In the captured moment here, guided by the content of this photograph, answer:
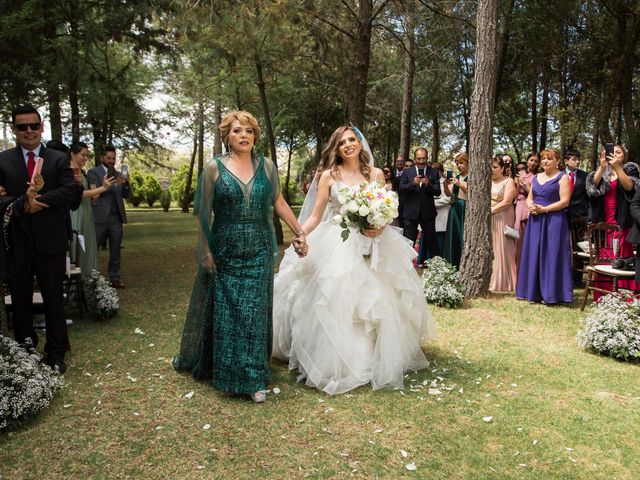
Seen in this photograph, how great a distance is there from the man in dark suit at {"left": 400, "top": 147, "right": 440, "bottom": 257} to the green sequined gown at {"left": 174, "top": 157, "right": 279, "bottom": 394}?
21.3ft

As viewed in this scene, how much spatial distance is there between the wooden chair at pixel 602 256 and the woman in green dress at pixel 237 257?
467 cm

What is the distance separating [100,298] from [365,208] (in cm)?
408

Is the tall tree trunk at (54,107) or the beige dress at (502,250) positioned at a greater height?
the tall tree trunk at (54,107)

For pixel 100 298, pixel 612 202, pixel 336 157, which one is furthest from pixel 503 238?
pixel 100 298

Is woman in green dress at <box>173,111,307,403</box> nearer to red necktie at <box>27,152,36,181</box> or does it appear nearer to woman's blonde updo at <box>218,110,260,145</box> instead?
woman's blonde updo at <box>218,110,260,145</box>

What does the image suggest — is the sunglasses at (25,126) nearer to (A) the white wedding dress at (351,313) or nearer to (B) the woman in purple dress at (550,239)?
(A) the white wedding dress at (351,313)

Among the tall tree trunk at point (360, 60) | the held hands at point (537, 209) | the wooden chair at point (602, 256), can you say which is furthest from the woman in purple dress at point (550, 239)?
the tall tree trunk at point (360, 60)

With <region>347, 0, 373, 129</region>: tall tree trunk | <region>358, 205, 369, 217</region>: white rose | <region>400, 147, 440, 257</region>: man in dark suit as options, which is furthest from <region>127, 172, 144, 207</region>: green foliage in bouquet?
<region>358, 205, 369, 217</region>: white rose

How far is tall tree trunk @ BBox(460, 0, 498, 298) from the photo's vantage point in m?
8.44

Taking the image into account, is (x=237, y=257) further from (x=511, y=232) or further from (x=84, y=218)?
(x=511, y=232)

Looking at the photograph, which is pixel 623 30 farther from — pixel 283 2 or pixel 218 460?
pixel 218 460

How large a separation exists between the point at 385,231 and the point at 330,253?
2.03 ft

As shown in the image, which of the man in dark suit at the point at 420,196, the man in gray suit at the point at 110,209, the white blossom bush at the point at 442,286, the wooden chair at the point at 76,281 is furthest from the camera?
the man in dark suit at the point at 420,196

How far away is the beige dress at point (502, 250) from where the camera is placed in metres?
9.46
